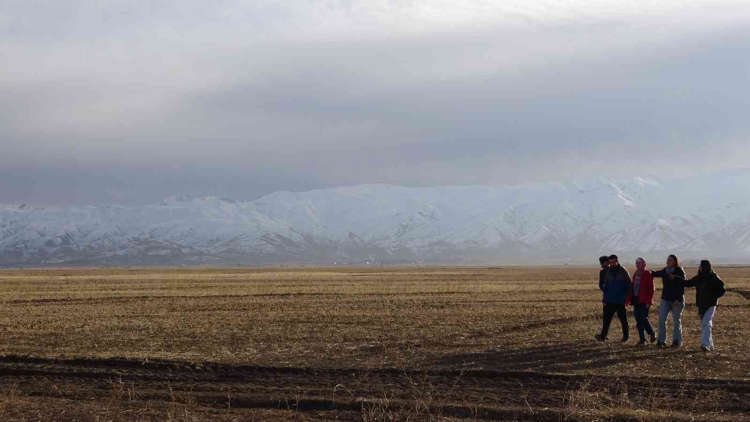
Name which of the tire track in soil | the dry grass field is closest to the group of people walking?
the dry grass field

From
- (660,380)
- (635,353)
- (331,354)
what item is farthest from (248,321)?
(660,380)

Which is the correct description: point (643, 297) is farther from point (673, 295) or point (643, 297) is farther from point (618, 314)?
point (673, 295)

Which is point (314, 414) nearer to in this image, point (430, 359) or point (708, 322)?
point (430, 359)

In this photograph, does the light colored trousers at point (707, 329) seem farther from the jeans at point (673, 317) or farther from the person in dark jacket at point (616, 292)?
the person in dark jacket at point (616, 292)

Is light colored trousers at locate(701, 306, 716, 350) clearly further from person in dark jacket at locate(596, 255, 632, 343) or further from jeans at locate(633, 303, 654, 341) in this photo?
person in dark jacket at locate(596, 255, 632, 343)

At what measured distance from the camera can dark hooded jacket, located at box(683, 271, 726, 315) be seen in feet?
61.3

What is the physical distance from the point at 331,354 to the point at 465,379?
4.11 m

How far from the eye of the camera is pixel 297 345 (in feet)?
66.5

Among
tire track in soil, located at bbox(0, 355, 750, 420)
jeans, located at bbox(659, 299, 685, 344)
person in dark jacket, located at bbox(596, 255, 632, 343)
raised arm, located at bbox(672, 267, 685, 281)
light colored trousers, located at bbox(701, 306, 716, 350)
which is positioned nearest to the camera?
tire track in soil, located at bbox(0, 355, 750, 420)

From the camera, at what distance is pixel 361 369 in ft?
54.1

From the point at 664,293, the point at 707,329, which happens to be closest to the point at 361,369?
the point at 664,293

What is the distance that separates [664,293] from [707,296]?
1.00 metres

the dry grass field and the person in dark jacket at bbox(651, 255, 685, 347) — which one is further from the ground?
the person in dark jacket at bbox(651, 255, 685, 347)

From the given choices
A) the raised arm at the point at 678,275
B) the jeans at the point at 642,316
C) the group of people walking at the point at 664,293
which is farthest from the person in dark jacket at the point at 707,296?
the jeans at the point at 642,316
